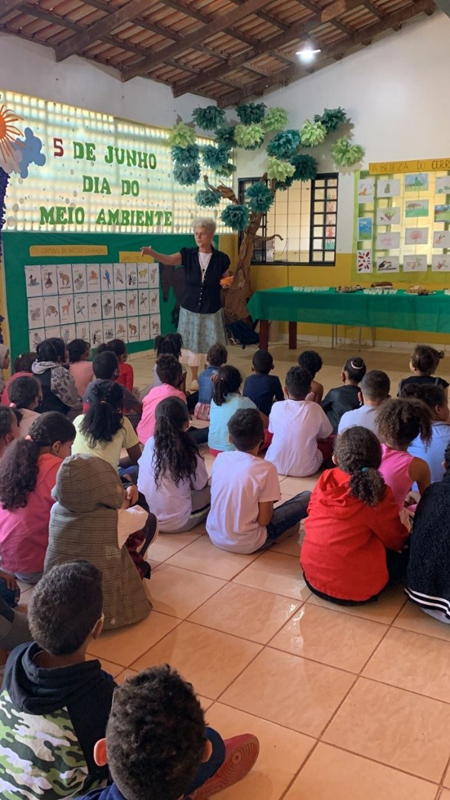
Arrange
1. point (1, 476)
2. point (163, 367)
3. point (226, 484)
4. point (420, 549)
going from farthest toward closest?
point (163, 367)
point (226, 484)
point (1, 476)
point (420, 549)

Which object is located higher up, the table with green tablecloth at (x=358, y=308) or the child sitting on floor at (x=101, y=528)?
the table with green tablecloth at (x=358, y=308)

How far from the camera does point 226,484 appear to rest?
2.97 metres

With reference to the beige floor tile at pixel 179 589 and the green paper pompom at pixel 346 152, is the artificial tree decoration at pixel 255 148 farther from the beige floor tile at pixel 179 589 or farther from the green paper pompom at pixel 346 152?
the beige floor tile at pixel 179 589

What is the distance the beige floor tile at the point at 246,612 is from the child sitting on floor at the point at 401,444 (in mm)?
635

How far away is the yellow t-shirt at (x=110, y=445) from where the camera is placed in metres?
3.26

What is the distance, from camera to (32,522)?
2.65 metres

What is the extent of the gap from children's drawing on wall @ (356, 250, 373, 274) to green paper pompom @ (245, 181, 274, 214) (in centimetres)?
130

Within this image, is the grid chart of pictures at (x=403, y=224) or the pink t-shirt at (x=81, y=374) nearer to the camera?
the pink t-shirt at (x=81, y=374)

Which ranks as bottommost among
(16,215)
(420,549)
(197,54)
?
(420,549)

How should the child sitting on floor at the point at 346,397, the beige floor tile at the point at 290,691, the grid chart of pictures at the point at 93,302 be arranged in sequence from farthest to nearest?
1. the grid chart of pictures at the point at 93,302
2. the child sitting on floor at the point at 346,397
3. the beige floor tile at the point at 290,691

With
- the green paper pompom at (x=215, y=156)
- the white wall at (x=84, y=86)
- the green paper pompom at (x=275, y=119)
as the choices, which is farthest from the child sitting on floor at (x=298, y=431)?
the green paper pompom at (x=275, y=119)

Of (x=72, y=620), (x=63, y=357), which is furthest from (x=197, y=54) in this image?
(x=72, y=620)

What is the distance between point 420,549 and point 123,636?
1111 mm

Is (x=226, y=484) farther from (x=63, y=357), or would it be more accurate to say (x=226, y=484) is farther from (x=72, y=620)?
(x=63, y=357)
